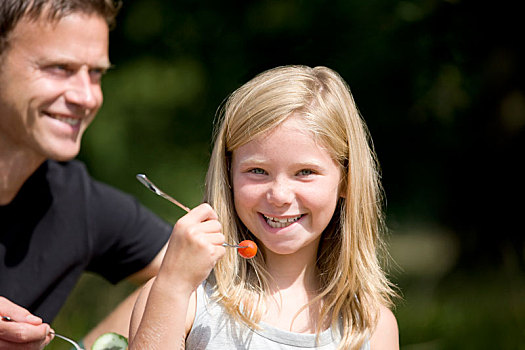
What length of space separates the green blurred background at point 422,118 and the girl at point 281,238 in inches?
66.9

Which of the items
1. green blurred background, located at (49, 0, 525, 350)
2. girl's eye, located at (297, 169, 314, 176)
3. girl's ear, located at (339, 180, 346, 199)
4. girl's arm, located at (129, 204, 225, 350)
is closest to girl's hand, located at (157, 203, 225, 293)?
girl's arm, located at (129, 204, 225, 350)

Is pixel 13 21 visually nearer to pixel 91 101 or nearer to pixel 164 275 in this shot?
pixel 91 101

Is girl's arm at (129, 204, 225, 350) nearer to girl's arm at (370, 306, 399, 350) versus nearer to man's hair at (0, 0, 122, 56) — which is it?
girl's arm at (370, 306, 399, 350)

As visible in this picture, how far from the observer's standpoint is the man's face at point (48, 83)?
6.38 ft

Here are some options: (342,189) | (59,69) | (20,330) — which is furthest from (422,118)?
(20,330)

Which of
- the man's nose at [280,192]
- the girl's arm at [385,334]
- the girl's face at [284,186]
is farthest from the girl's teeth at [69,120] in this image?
the girl's arm at [385,334]

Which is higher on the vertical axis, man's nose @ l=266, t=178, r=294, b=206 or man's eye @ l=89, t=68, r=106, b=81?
man's eye @ l=89, t=68, r=106, b=81

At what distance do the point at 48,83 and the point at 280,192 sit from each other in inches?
38.3

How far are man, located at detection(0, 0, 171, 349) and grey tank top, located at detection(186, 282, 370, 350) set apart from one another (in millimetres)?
602

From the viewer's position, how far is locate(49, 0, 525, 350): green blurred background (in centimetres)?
325

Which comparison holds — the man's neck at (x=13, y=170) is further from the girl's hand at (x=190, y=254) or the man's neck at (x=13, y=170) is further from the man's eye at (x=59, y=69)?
the girl's hand at (x=190, y=254)

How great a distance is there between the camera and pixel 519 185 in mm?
3299

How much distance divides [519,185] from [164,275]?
2.50m

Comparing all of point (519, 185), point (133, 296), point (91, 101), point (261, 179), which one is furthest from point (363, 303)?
point (519, 185)
